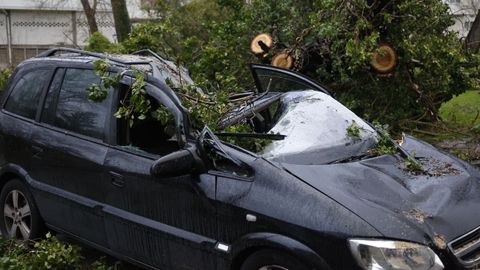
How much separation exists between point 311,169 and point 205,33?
9757mm

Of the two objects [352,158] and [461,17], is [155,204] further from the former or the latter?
[461,17]

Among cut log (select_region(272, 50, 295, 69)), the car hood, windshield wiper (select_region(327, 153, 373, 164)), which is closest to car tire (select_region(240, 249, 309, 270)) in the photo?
the car hood

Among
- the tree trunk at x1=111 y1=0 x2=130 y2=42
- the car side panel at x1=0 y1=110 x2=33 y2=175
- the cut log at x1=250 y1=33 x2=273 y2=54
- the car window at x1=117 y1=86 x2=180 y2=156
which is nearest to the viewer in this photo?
the car window at x1=117 y1=86 x2=180 y2=156

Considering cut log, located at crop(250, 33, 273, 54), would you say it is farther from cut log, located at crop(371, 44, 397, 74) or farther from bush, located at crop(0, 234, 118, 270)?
bush, located at crop(0, 234, 118, 270)

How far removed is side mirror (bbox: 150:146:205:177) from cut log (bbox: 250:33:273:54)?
572 centimetres

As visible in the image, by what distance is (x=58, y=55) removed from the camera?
5609 mm

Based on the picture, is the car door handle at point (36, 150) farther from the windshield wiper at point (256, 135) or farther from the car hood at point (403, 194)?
the car hood at point (403, 194)

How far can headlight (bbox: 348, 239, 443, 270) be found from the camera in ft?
10.0


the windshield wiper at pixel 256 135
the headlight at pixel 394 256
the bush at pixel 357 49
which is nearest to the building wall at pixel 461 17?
the bush at pixel 357 49

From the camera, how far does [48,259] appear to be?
452cm

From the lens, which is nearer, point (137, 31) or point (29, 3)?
point (137, 31)

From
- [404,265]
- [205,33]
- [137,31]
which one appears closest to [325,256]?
[404,265]

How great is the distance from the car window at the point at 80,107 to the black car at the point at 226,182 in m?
0.01

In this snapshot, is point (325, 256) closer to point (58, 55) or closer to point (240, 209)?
point (240, 209)
